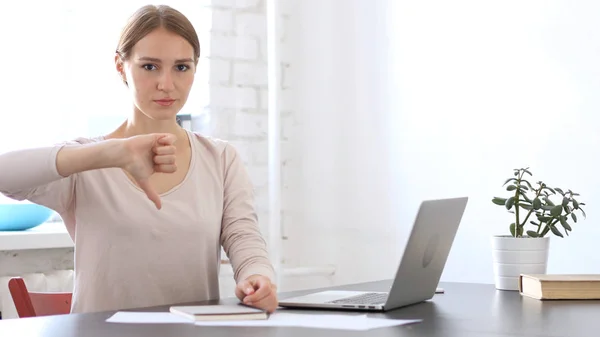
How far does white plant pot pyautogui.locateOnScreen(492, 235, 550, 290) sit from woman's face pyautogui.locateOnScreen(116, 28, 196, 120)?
34.3 inches

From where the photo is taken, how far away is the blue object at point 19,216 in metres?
2.95

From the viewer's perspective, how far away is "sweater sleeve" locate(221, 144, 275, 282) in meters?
2.07

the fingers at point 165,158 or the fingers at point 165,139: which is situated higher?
the fingers at point 165,139

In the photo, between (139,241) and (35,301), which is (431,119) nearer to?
(139,241)

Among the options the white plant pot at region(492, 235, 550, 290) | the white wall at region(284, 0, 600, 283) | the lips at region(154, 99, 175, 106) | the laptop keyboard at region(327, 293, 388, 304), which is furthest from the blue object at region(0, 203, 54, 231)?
the white plant pot at region(492, 235, 550, 290)

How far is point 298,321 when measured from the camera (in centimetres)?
155

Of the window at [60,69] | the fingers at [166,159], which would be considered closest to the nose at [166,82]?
the fingers at [166,159]

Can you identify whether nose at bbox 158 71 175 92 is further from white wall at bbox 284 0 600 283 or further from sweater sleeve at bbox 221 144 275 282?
white wall at bbox 284 0 600 283

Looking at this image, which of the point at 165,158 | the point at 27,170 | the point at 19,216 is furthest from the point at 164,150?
the point at 19,216

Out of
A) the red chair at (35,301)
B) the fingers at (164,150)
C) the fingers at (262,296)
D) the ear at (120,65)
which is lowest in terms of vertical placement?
the red chair at (35,301)

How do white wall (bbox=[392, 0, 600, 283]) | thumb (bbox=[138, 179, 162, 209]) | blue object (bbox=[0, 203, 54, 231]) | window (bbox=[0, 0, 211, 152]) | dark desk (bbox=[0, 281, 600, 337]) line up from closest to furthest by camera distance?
dark desk (bbox=[0, 281, 600, 337]), thumb (bbox=[138, 179, 162, 209]), white wall (bbox=[392, 0, 600, 283]), blue object (bbox=[0, 203, 54, 231]), window (bbox=[0, 0, 211, 152])

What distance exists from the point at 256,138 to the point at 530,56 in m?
1.07

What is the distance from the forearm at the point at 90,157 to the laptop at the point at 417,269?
44 centimetres

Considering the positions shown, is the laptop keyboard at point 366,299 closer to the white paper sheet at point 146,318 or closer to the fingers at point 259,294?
the fingers at point 259,294
